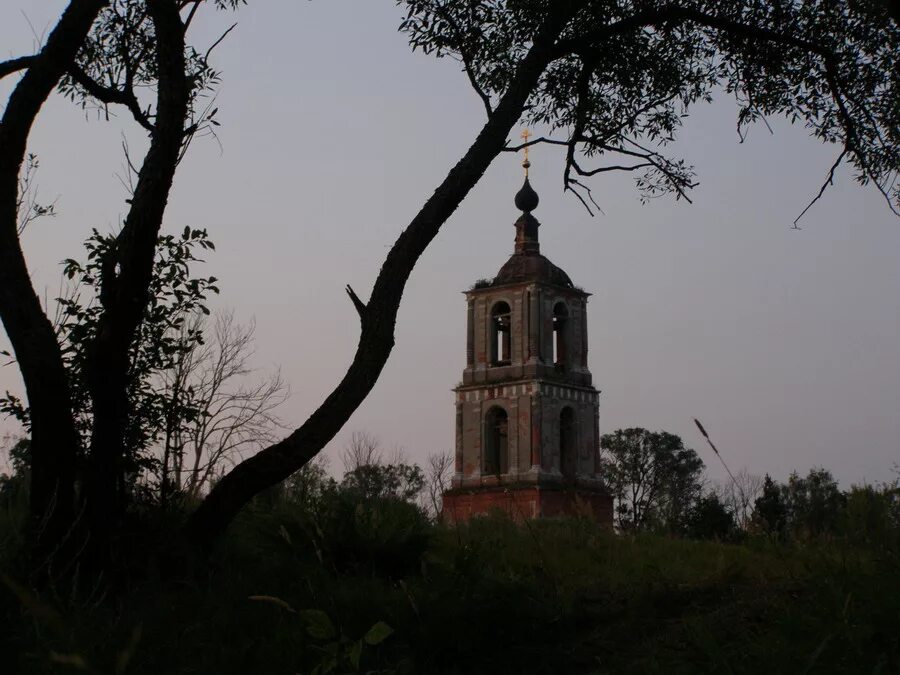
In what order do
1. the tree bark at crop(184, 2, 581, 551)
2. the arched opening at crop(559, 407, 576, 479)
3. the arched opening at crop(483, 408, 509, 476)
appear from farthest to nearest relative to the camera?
the arched opening at crop(559, 407, 576, 479), the arched opening at crop(483, 408, 509, 476), the tree bark at crop(184, 2, 581, 551)

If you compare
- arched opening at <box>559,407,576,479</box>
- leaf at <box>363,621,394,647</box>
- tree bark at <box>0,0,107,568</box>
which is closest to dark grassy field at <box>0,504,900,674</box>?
leaf at <box>363,621,394,647</box>

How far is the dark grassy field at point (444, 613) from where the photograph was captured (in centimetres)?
386

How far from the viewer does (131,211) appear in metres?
7.03

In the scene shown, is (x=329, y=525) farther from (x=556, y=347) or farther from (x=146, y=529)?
(x=556, y=347)

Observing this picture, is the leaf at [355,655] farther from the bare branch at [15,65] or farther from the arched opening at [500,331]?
the arched opening at [500,331]

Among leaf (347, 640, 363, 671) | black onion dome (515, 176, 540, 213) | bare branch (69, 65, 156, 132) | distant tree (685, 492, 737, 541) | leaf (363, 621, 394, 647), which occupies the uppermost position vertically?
black onion dome (515, 176, 540, 213)

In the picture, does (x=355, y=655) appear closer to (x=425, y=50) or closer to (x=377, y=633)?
(x=377, y=633)

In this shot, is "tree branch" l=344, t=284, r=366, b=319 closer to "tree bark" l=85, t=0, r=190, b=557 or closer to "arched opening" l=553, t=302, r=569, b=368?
"tree bark" l=85, t=0, r=190, b=557

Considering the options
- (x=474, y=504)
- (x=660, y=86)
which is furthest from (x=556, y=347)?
(x=660, y=86)

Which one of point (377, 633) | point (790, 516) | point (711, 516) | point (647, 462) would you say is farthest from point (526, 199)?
point (377, 633)

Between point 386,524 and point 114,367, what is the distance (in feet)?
7.33

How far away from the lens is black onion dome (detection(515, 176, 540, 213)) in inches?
2320

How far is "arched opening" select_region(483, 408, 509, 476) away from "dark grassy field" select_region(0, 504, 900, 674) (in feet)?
152

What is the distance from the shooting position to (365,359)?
7113 millimetres
